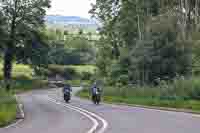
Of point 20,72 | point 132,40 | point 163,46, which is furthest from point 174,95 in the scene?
point 20,72

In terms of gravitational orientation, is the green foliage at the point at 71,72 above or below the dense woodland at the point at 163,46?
below

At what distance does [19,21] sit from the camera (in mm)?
84125

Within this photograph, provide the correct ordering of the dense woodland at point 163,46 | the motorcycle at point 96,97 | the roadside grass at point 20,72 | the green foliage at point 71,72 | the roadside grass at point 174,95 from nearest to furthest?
the roadside grass at point 174,95
the motorcycle at point 96,97
the dense woodland at point 163,46
the roadside grass at point 20,72
the green foliage at point 71,72

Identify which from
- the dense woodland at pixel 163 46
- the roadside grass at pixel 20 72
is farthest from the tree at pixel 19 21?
the dense woodland at pixel 163 46

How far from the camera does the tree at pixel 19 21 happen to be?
82.8m

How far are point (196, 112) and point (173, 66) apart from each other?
23170mm

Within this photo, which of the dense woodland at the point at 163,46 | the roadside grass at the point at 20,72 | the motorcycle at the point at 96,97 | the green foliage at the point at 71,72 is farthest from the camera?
the green foliage at the point at 71,72

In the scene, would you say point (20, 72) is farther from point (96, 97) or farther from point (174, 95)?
point (174, 95)

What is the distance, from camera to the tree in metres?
82.8

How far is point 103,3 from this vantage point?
6931 cm

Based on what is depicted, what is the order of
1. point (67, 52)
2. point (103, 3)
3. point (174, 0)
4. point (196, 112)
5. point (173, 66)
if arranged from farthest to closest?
point (67, 52), point (103, 3), point (174, 0), point (173, 66), point (196, 112)

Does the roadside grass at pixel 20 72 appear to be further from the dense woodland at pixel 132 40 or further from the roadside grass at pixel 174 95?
the roadside grass at pixel 174 95

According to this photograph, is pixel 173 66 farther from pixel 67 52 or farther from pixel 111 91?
pixel 67 52

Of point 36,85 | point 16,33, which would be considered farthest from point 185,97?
point 36,85
